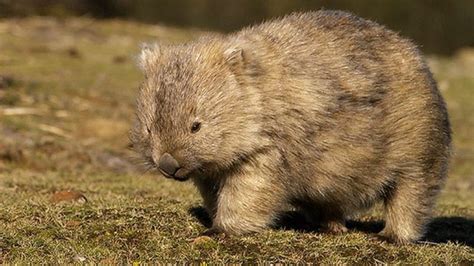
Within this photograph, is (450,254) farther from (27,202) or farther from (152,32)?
(152,32)

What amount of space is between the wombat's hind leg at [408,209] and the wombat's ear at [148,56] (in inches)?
74.3

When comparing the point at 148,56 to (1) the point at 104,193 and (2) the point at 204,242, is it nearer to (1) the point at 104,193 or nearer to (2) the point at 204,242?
(2) the point at 204,242

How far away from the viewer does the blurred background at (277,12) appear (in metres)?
27.6

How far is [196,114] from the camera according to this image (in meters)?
5.96

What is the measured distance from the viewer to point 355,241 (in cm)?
651

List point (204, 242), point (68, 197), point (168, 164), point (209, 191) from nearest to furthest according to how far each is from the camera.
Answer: point (168, 164) → point (204, 242) → point (209, 191) → point (68, 197)

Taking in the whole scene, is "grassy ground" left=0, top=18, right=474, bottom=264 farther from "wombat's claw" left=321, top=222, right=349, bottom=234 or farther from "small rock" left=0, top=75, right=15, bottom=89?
"wombat's claw" left=321, top=222, right=349, bottom=234

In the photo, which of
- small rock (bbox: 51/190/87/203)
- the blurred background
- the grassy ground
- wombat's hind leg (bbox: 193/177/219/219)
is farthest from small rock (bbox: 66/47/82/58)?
wombat's hind leg (bbox: 193/177/219/219)

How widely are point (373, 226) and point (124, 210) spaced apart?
6.73 feet

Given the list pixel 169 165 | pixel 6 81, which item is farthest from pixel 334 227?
pixel 6 81

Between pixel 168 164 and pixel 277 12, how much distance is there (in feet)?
88.6

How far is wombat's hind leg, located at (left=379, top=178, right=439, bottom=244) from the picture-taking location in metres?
6.75

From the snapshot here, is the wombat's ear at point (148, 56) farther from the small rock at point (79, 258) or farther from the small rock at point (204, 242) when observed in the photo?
the small rock at point (79, 258)

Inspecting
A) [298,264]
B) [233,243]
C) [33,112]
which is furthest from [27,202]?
[33,112]
